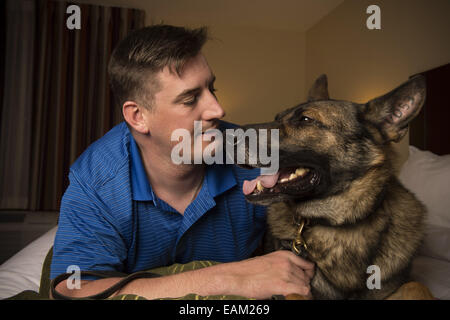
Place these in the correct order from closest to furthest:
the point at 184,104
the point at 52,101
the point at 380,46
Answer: the point at 184,104 < the point at 380,46 < the point at 52,101

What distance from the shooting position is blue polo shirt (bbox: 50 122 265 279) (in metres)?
0.98

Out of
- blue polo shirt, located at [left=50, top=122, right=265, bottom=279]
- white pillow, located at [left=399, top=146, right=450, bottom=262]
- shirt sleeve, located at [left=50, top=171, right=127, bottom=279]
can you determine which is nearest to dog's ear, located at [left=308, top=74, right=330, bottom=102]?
blue polo shirt, located at [left=50, top=122, right=265, bottom=279]

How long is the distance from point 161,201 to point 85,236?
284mm

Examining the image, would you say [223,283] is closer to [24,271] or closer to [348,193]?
[348,193]

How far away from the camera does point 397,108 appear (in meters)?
1.02

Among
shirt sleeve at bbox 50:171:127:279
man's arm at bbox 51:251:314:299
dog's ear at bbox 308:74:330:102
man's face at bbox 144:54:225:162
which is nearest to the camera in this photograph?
man's arm at bbox 51:251:314:299

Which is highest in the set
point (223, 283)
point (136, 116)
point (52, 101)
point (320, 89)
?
point (52, 101)

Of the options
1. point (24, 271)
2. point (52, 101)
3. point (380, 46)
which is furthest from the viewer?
point (52, 101)

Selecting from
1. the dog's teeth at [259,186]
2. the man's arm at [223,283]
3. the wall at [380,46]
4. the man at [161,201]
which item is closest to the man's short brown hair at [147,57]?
the man at [161,201]

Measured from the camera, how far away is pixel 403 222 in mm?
1027

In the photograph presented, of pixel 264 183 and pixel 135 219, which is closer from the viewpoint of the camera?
pixel 264 183

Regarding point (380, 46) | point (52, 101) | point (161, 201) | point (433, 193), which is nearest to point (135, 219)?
point (161, 201)

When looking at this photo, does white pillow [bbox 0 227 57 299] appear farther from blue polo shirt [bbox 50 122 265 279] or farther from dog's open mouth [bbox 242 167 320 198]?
dog's open mouth [bbox 242 167 320 198]
